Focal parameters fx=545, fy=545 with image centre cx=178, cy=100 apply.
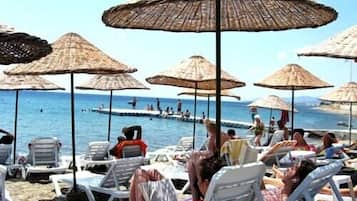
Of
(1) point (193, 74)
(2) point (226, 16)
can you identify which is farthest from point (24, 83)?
(2) point (226, 16)

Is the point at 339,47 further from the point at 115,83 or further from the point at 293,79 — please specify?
the point at 115,83

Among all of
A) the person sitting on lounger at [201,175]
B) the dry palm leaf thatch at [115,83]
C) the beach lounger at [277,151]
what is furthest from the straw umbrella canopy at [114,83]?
the person sitting on lounger at [201,175]

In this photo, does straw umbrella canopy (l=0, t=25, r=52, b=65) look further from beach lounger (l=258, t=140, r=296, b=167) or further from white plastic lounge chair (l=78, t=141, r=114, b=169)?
white plastic lounge chair (l=78, t=141, r=114, b=169)

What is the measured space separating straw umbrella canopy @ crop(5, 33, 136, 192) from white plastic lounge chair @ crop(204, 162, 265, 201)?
3.01 m

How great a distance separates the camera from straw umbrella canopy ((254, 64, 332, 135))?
454 inches

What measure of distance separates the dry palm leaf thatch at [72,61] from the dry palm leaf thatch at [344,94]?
932 cm

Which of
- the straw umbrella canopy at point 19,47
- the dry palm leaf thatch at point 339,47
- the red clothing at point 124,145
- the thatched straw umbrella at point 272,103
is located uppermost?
the dry palm leaf thatch at point 339,47

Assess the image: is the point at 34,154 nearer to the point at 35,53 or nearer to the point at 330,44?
the point at 35,53

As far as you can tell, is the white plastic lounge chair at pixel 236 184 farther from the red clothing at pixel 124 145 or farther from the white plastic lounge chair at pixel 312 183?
the red clothing at pixel 124 145

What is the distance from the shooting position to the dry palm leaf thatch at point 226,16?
373 cm

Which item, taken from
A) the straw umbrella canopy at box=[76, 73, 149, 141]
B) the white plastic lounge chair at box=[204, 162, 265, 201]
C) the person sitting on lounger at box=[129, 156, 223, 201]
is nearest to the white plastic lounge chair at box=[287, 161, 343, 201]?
the white plastic lounge chair at box=[204, 162, 265, 201]

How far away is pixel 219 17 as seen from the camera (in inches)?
145

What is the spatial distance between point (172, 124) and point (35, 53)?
39.7 meters

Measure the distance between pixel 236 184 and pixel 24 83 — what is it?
7080mm
